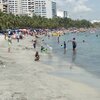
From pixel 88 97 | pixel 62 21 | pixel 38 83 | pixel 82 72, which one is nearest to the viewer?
pixel 88 97

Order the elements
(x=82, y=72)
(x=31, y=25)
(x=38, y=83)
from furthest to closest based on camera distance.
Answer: (x=31, y=25) → (x=82, y=72) → (x=38, y=83)

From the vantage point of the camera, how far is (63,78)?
20484 millimetres

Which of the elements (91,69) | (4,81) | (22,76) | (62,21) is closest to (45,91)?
(4,81)

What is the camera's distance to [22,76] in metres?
20.1

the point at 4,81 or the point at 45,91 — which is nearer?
the point at 45,91

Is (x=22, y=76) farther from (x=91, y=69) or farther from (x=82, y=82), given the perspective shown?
(x=91, y=69)

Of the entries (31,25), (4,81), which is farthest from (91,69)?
(31,25)

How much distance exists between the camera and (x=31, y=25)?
132 metres

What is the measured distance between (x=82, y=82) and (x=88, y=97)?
4167 millimetres

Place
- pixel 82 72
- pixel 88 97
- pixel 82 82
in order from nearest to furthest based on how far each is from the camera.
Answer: pixel 88 97
pixel 82 82
pixel 82 72

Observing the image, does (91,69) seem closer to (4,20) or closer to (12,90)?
(12,90)

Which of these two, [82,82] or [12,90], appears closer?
[12,90]

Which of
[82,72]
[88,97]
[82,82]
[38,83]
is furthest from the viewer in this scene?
[82,72]

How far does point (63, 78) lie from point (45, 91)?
14.9ft
